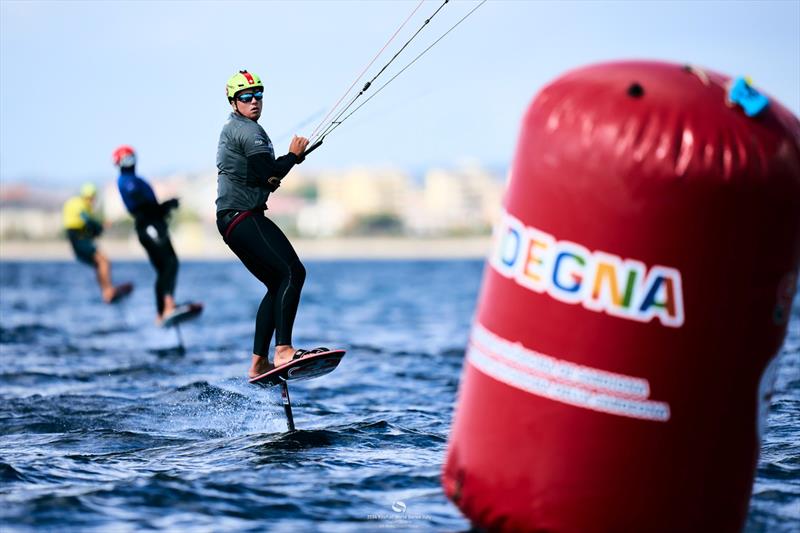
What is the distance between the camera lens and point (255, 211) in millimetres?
8352

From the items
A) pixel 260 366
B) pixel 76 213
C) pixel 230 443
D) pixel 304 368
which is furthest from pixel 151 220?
pixel 304 368

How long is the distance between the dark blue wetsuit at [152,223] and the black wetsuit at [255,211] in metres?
7.17

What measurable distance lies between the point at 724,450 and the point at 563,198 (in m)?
1.27

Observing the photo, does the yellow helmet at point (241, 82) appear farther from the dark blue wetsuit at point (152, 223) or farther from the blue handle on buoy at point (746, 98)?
the dark blue wetsuit at point (152, 223)

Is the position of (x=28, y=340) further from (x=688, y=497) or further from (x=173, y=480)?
(x=688, y=497)

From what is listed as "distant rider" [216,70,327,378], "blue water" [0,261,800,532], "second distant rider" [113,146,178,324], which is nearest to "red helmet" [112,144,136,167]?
"second distant rider" [113,146,178,324]

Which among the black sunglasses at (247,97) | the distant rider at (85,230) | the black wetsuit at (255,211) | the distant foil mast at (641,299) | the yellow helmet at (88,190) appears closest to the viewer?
the distant foil mast at (641,299)

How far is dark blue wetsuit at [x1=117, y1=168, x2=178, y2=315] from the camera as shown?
15.4m

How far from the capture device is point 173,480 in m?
7.26

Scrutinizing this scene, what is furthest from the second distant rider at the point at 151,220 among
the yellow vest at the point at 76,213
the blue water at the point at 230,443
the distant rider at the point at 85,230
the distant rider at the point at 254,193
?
the distant rider at the point at 254,193

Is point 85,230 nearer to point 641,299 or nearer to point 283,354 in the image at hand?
point 283,354

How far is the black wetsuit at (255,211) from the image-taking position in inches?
319

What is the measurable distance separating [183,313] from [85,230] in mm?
4493

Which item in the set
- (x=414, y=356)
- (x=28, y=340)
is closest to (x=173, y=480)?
(x=414, y=356)
